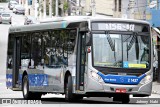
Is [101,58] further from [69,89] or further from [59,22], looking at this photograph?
[59,22]

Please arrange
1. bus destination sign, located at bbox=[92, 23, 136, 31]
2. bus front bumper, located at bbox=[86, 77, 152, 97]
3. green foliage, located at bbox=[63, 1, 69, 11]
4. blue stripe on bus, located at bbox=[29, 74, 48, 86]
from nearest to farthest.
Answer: bus front bumper, located at bbox=[86, 77, 152, 97] < bus destination sign, located at bbox=[92, 23, 136, 31] < blue stripe on bus, located at bbox=[29, 74, 48, 86] < green foliage, located at bbox=[63, 1, 69, 11]

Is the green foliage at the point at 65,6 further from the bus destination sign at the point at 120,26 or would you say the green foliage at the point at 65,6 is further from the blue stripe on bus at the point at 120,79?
the blue stripe on bus at the point at 120,79

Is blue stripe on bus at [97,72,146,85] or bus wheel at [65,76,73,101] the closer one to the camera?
blue stripe on bus at [97,72,146,85]

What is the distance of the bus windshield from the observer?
71.5ft

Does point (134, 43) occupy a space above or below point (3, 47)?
above

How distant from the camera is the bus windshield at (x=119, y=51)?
21781 mm

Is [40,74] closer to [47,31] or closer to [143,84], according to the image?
[47,31]

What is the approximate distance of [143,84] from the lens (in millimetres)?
22156

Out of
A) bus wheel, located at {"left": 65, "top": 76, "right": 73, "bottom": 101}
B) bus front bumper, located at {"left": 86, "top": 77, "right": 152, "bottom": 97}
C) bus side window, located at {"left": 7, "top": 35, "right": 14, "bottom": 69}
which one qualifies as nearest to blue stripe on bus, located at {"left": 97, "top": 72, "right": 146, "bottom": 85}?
bus front bumper, located at {"left": 86, "top": 77, "right": 152, "bottom": 97}

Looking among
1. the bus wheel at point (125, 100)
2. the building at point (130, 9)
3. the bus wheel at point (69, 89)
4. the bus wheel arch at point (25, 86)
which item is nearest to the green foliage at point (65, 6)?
the building at point (130, 9)

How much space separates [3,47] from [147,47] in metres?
51.6

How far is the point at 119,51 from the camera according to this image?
862 inches

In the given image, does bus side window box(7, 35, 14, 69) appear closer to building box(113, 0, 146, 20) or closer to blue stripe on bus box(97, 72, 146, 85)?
blue stripe on bus box(97, 72, 146, 85)

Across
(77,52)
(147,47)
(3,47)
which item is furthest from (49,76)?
(3,47)
